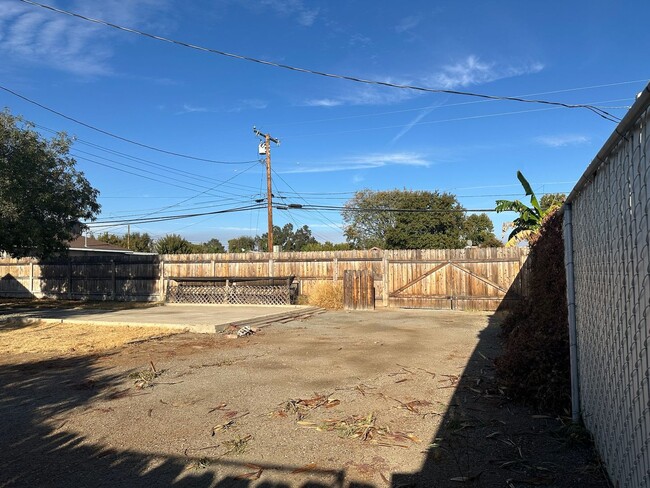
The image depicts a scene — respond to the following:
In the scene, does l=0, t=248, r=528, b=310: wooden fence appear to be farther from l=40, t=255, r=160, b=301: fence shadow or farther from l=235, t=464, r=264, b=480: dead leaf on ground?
l=235, t=464, r=264, b=480: dead leaf on ground

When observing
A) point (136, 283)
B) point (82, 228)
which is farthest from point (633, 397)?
point (136, 283)

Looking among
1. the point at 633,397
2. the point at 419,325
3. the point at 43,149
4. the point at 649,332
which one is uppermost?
the point at 43,149

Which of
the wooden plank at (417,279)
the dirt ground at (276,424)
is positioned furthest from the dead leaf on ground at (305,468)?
the wooden plank at (417,279)

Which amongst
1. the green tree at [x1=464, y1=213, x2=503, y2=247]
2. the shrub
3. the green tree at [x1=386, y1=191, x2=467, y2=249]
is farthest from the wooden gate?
the green tree at [x1=464, y1=213, x2=503, y2=247]

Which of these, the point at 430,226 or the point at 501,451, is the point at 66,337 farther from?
the point at 430,226

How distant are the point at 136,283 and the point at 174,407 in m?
18.2

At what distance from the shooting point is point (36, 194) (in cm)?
1447

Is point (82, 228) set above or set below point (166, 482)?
above

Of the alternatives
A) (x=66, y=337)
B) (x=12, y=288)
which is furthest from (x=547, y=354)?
(x=12, y=288)

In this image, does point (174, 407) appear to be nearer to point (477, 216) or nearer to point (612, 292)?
point (612, 292)

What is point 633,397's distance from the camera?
8.25ft

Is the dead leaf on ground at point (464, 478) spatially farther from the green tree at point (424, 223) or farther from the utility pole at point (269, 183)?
the green tree at point (424, 223)

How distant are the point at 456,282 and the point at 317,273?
5.60 meters

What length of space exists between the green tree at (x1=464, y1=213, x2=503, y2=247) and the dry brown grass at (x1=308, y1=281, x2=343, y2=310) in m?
36.1
